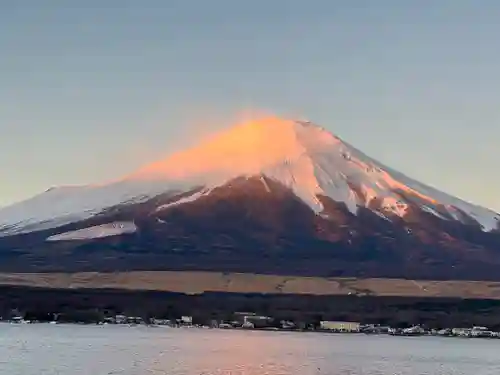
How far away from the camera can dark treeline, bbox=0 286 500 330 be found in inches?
3669

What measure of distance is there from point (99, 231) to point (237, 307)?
22133 millimetres

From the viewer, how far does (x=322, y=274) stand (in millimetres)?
111312

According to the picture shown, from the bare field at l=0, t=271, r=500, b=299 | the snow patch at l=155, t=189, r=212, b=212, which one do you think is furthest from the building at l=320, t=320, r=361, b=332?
the snow patch at l=155, t=189, r=212, b=212

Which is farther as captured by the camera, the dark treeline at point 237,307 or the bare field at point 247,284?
the bare field at point 247,284

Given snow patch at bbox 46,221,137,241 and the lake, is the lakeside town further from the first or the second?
snow patch at bbox 46,221,137,241

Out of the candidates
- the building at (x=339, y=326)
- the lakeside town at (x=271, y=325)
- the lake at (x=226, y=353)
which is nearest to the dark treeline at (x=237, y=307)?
the lakeside town at (x=271, y=325)

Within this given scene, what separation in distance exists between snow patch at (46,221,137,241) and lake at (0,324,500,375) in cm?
2567

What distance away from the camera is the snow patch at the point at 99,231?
373 feet

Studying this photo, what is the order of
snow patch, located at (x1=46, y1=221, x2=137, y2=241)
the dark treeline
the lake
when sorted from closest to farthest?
the lake, the dark treeline, snow patch, located at (x1=46, y1=221, x2=137, y2=241)

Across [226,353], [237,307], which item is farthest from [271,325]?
[226,353]

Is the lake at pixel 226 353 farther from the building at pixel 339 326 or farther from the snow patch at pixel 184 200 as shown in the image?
the snow patch at pixel 184 200

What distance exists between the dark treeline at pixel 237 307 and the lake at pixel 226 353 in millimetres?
5981

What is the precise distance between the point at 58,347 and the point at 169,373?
15.7m

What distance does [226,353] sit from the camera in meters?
62.7
